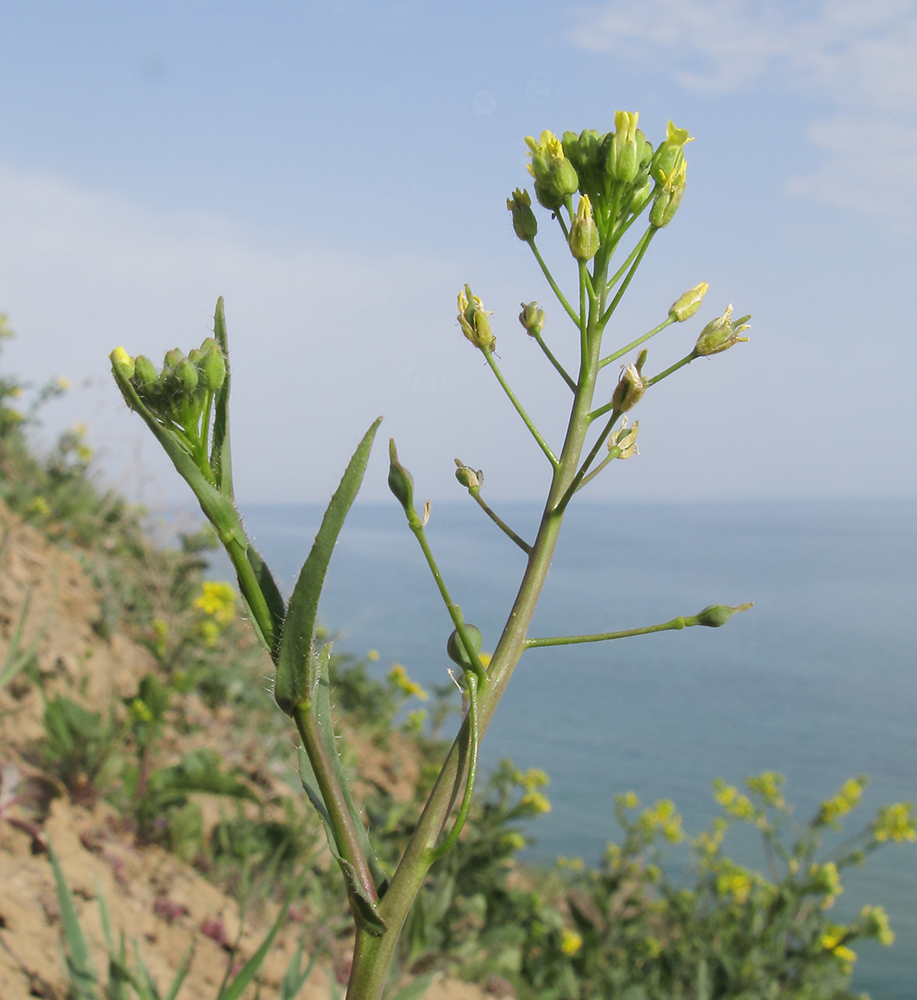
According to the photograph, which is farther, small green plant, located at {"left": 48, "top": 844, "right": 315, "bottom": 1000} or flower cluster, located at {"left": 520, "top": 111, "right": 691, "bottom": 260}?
small green plant, located at {"left": 48, "top": 844, "right": 315, "bottom": 1000}

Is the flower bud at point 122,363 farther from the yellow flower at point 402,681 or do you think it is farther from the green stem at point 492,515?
the yellow flower at point 402,681

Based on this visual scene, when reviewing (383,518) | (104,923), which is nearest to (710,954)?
(104,923)

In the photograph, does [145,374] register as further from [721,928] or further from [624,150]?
[721,928]

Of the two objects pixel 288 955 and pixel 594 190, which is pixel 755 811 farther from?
pixel 594 190

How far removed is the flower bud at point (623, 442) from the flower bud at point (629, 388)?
0.05ft

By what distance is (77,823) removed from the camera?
2.47 m

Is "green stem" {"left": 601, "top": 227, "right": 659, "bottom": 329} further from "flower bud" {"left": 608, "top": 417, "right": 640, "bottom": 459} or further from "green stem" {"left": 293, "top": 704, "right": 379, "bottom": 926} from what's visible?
"green stem" {"left": 293, "top": 704, "right": 379, "bottom": 926}

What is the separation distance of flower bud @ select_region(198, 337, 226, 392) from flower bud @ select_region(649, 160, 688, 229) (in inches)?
17.1

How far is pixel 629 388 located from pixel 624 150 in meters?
0.25

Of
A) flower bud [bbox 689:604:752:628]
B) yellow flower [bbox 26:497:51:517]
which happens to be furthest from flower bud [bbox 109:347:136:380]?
yellow flower [bbox 26:497:51:517]

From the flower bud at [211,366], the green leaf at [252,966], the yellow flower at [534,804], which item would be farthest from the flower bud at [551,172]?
the yellow flower at [534,804]

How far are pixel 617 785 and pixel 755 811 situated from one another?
2.40 meters

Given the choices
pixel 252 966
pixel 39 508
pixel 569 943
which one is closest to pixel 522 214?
pixel 252 966

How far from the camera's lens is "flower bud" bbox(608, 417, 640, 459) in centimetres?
72
